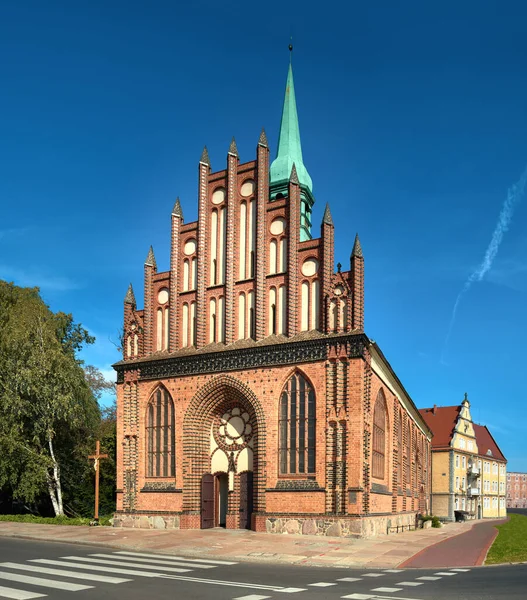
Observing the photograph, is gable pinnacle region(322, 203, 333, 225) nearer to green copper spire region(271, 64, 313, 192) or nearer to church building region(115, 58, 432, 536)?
church building region(115, 58, 432, 536)

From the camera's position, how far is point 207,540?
82.1ft

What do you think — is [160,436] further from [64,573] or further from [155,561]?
[64,573]

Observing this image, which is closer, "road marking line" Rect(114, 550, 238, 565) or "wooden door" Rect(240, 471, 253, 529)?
"road marking line" Rect(114, 550, 238, 565)

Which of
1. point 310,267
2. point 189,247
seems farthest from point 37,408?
point 310,267

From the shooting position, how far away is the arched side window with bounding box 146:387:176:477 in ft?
103

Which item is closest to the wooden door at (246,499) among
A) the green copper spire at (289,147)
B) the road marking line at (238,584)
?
the road marking line at (238,584)

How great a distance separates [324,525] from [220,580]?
37.9 ft

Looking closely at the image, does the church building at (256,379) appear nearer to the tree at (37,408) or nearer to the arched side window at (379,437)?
the arched side window at (379,437)

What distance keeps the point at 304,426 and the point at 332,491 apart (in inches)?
111

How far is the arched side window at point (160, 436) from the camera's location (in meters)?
31.5

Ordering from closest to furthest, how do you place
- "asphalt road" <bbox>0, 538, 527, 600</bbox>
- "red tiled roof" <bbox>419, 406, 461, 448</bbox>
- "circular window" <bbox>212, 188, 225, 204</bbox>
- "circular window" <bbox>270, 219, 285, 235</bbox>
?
"asphalt road" <bbox>0, 538, 527, 600</bbox>
"circular window" <bbox>270, 219, 285, 235</bbox>
"circular window" <bbox>212, 188, 225, 204</bbox>
"red tiled roof" <bbox>419, 406, 461, 448</bbox>

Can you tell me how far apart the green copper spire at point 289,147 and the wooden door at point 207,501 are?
579 inches

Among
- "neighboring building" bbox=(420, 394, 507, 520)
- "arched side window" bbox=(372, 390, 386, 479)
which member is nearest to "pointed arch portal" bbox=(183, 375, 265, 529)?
"arched side window" bbox=(372, 390, 386, 479)

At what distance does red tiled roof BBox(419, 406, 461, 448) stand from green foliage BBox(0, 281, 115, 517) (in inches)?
1573
